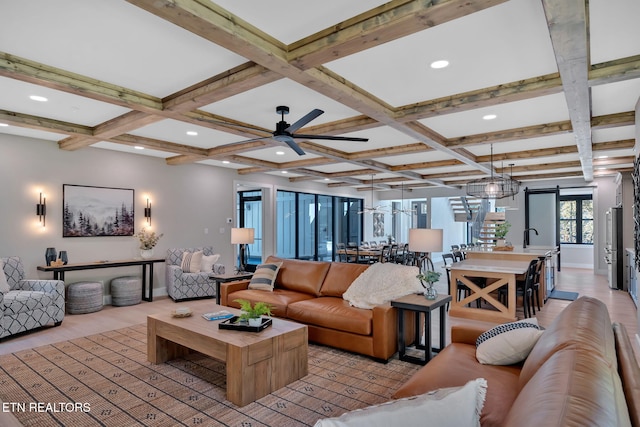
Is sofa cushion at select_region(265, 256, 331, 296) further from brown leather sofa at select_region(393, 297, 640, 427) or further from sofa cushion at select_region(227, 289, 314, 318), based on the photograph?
brown leather sofa at select_region(393, 297, 640, 427)

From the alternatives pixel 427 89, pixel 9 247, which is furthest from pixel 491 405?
pixel 9 247

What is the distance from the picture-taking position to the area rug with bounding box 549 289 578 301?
21.7ft

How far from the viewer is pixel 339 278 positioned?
Answer: 4.50 meters

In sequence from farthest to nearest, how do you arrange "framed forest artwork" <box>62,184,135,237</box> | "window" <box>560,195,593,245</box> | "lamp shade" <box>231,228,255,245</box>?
1. "window" <box>560,195,593,245</box>
2. "framed forest artwork" <box>62,184,135,237</box>
3. "lamp shade" <box>231,228,255,245</box>

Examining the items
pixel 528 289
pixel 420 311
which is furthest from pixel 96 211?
pixel 528 289

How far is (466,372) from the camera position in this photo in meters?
2.13

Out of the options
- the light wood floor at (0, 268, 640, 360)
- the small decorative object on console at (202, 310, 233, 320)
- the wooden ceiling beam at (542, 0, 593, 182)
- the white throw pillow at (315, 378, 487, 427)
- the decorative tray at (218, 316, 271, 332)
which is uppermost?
the wooden ceiling beam at (542, 0, 593, 182)

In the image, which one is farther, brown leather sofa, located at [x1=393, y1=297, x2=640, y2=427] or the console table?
the console table

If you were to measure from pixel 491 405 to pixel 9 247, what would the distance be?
6359 millimetres

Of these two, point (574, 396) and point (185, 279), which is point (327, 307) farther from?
point (185, 279)

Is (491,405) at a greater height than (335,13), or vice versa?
(335,13)

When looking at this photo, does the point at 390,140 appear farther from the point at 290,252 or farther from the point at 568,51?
the point at 290,252

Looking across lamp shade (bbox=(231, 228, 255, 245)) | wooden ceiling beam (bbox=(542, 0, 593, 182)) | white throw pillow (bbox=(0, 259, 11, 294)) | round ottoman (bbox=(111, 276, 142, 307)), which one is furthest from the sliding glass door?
wooden ceiling beam (bbox=(542, 0, 593, 182))

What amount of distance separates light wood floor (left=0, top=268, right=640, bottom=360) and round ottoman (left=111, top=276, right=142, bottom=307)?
132 mm
